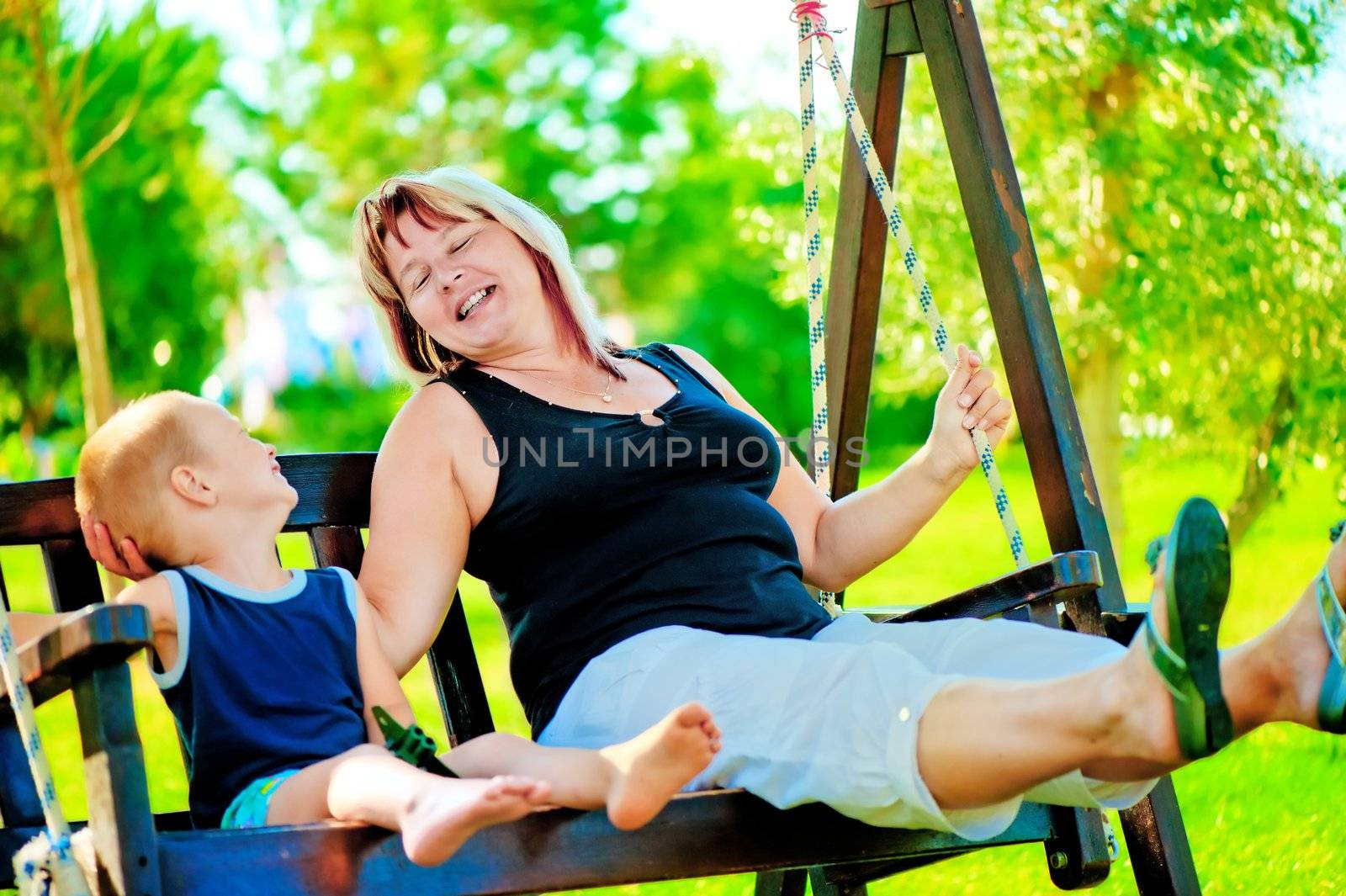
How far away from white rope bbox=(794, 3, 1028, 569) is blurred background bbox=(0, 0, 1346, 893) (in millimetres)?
81

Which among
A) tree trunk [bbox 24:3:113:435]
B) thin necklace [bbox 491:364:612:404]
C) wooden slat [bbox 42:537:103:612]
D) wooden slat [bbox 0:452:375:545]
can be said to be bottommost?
wooden slat [bbox 42:537:103:612]

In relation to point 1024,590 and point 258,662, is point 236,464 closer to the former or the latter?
point 258,662

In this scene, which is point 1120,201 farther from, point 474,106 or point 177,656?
point 474,106

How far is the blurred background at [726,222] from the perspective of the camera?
433cm

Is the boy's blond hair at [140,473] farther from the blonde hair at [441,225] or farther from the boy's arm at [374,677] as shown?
the blonde hair at [441,225]

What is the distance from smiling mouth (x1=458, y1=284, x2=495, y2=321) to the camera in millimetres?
2299

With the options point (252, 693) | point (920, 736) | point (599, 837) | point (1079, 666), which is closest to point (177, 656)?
point (252, 693)

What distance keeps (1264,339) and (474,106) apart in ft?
37.1

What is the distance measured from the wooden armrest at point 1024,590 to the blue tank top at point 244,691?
86cm

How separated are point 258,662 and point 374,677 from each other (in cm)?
17

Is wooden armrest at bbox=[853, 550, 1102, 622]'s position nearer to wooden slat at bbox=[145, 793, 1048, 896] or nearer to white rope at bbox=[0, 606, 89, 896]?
wooden slat at bbox=[145, 793, 1048, 896]

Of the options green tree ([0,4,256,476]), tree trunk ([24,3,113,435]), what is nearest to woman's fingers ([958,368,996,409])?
tree trunk ([24,3,113,435])

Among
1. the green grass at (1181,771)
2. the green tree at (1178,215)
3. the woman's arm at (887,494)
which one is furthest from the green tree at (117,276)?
the woman's arm at (887,494)

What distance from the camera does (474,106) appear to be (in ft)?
48.1
